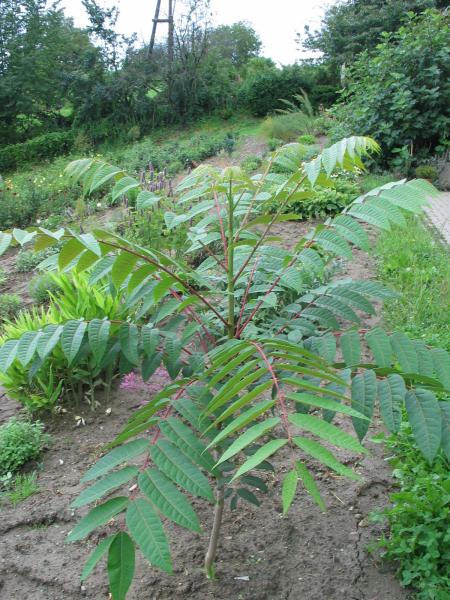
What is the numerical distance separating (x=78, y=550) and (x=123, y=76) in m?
20.5

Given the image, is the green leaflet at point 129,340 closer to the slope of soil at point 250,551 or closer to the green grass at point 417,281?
the slope of soil at point 250,551

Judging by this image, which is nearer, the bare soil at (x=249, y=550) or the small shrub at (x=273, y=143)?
the bare soil at (x=249, y=550)

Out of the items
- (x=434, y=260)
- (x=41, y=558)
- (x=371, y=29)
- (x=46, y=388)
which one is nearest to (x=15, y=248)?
(x=46, y=388)

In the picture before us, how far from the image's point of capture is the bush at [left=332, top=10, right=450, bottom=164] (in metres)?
9.14

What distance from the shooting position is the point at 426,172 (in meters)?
9.02

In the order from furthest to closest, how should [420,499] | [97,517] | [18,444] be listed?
1. [18,444]
2. [420,499]
3. [97,517]

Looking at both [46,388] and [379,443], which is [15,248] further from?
[379,443]

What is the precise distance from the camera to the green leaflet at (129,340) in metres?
1.84

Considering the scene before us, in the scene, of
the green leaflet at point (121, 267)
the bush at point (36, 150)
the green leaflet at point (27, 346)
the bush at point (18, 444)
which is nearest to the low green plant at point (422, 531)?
the green leaflet at point (121, 267)

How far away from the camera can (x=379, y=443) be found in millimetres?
2904

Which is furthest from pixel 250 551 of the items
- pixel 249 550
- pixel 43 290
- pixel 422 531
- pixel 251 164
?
pixel 251 164

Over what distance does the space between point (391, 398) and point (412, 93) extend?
9.21 m

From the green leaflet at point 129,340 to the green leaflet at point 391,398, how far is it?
32.3 inches

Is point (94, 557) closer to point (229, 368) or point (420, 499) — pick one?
point (229, 368)
